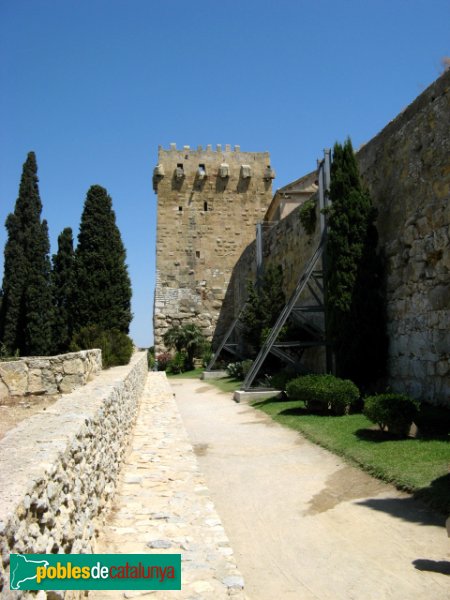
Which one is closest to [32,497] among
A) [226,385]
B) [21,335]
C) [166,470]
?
[166,470]

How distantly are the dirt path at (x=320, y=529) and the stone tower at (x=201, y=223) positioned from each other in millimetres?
21556

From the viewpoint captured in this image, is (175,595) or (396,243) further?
(396,243)

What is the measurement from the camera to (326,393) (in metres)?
10.1

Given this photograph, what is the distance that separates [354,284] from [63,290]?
17455 mm

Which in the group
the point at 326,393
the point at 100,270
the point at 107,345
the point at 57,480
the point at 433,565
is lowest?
the point at 433,565

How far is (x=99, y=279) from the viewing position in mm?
23781

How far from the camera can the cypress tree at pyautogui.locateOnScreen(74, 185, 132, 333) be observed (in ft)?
77.6

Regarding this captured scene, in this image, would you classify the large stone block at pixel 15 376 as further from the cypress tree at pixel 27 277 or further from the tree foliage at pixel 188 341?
the tree foliage at pixel 188 341

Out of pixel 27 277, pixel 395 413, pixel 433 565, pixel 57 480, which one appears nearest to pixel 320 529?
pixel 433 565

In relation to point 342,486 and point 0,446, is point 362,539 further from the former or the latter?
point 0,446

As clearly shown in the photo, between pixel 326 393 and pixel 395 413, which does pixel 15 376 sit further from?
Result: pixel 395 413

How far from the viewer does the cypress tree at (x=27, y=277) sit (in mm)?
24062

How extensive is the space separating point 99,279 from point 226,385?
8.96 m

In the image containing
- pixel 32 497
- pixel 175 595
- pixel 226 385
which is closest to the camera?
pixel 32 497
